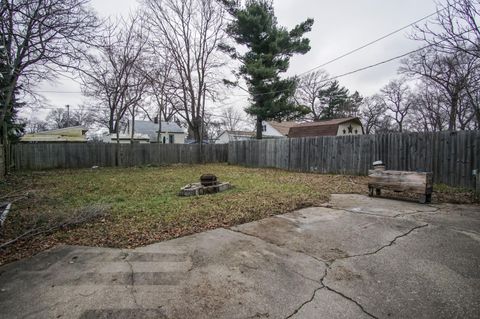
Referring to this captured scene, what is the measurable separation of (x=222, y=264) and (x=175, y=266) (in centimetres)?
50

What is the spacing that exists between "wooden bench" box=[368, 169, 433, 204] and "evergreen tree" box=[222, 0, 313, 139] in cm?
1148

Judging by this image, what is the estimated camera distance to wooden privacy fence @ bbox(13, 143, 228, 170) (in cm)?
1337

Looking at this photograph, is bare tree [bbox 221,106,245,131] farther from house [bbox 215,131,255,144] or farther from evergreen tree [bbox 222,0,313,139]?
evergreen tree [bbox 222,0,313,139]

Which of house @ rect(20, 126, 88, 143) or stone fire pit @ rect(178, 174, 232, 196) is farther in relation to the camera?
house @ rect(20, 126, 88, 143)

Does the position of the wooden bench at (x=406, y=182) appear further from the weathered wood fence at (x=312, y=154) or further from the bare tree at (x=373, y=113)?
the bare tree at (x=373, y=113)

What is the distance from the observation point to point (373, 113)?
3781 centimetres

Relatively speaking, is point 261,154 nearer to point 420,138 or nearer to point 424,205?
point 420,138

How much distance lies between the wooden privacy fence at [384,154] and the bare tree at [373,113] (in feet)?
95.7

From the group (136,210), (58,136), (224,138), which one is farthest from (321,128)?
(58,136)

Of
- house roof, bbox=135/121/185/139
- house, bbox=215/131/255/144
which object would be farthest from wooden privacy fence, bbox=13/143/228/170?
house, bbox=215/131/255/144

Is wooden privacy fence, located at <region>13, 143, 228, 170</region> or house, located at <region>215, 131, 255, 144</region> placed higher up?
house, located at <region>215, 131, 255, 144</region>

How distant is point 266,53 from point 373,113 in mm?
27132

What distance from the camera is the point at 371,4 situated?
9359 mm

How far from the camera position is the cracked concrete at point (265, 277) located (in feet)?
6.78
